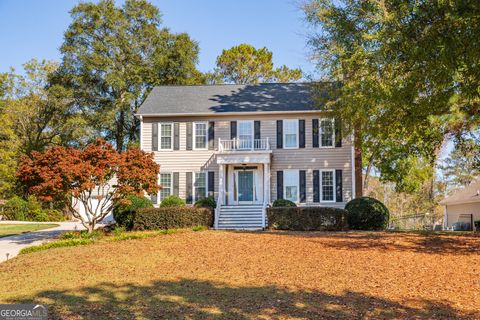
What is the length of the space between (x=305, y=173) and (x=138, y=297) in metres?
15.9

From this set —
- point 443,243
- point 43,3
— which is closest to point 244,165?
point 443,243

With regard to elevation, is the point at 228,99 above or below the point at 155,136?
above

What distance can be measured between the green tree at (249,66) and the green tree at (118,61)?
6233 mm

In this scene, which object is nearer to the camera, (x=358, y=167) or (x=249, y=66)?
(x=358, y=167)

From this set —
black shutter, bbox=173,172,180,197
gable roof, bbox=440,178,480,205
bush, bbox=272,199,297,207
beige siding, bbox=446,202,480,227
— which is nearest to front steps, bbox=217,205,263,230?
bush, bbox=272,199,297,207

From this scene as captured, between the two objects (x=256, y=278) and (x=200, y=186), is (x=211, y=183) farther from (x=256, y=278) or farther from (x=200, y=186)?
(x=256, y=278)

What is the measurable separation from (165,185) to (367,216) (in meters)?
10.4

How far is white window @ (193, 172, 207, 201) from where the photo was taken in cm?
2305

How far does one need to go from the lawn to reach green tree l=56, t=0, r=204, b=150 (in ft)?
69.1

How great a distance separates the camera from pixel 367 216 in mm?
18203

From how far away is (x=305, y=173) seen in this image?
74.9 feet

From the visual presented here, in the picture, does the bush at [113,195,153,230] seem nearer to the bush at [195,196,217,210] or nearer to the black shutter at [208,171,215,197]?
the bush at [195,196,217,210]

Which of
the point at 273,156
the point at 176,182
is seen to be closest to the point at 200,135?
the point at 176,182

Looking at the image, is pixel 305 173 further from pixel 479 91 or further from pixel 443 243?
pixel 479 91
